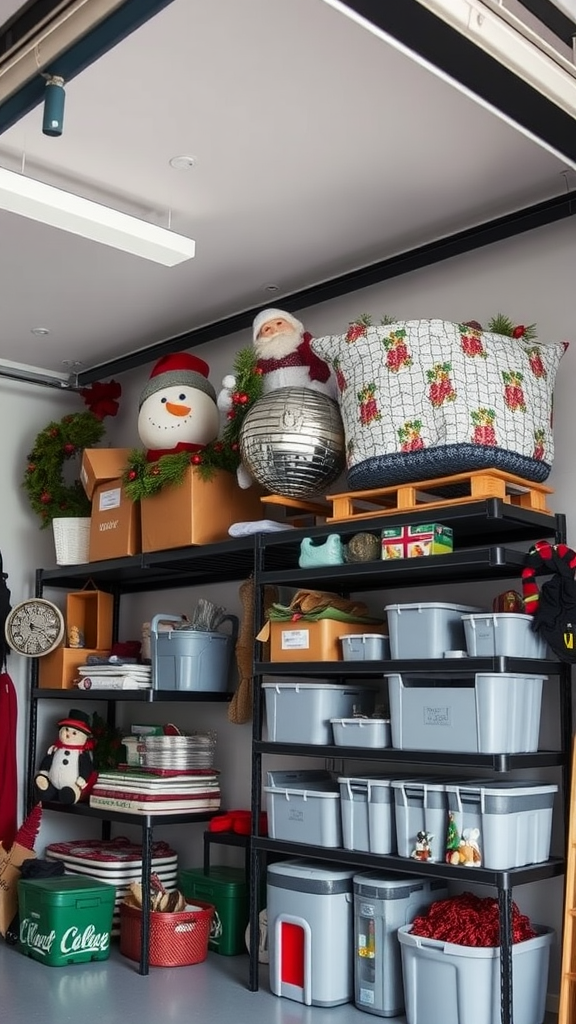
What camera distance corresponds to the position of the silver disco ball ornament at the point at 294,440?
13.0 feet

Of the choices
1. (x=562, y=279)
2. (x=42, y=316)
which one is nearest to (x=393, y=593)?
(x=562, y=279)

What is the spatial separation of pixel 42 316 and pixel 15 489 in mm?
1163

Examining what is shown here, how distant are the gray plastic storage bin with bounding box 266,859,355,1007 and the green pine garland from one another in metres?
2.44

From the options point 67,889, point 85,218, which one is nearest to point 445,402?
point 85,218

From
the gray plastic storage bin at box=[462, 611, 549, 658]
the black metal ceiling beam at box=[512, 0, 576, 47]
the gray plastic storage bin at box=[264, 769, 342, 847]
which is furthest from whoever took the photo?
the gray plastic storage bin at box=[264, 769, 342, 847]

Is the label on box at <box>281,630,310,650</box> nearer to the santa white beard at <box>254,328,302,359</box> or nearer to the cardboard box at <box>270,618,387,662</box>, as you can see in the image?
the cardboard box at <box>270,618,387,662</box>

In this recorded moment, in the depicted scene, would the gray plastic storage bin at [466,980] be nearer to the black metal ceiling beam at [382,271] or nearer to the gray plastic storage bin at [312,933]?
the gray plastic storage bin at [312,933]

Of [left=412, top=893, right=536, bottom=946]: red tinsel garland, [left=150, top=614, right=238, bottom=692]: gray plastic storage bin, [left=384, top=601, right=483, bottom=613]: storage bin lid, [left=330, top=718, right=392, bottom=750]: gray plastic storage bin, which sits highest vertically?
[left=384, top=601, right=483, bottom=613]: storage bin lid

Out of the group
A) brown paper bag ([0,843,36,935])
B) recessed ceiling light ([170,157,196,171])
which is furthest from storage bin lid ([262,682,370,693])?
recessed ceiling light ([170,157,196,171])

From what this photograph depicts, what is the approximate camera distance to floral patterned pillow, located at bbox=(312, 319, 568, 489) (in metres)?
3.52

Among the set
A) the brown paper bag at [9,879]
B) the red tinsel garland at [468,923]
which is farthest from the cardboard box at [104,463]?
the red tinsel garland at [468,923]

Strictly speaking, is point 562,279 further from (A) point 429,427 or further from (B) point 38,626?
(B) point 38,626

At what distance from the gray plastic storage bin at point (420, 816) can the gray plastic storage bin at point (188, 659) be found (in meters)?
1.29

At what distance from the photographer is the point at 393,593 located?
431 cm
